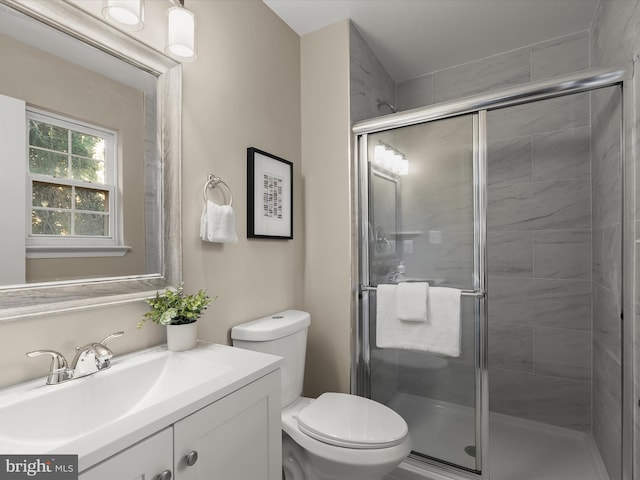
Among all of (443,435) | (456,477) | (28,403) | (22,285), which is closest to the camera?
(28,403)

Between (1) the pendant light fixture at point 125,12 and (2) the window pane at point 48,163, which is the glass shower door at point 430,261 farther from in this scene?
(2) the window pane at point 48,163

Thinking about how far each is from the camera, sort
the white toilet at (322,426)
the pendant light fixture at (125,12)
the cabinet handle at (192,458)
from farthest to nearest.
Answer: the white toilet at (322,426), the pendant light fixture at (125,12), the cabinet handle at (192,458)

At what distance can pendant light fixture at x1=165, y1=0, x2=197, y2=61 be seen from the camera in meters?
1.18

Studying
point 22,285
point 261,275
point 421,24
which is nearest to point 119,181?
point 22,285

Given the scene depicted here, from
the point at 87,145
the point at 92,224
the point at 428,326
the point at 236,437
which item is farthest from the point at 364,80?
the point at 236,437

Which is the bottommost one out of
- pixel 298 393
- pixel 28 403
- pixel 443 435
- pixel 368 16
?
pixel 443 435

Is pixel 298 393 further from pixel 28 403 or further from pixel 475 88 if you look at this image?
pixel 475 88

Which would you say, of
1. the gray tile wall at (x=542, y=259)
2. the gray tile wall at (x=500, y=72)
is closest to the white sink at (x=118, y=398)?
the gray tile wall at (x=542, y=259)

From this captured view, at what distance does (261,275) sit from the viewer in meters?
1.72

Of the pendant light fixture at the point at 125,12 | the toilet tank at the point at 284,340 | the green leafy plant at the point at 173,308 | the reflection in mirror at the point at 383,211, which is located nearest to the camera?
the pendant light fixture at the point at 125,12

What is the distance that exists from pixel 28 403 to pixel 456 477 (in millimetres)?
1749

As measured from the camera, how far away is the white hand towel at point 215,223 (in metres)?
1.37

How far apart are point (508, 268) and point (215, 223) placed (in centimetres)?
195

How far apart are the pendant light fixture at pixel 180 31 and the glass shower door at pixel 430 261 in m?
1.03
